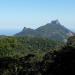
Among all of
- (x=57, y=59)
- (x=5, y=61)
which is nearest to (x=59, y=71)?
(x=57, y=59)

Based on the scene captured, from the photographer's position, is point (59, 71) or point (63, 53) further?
point (63, 53)

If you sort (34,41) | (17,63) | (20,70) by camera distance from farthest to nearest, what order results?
1. (34,41)
2. (17,63)
3. (20,70)

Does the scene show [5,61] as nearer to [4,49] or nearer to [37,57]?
[37,57]

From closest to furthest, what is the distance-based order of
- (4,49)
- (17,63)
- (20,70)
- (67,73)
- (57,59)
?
1. (67,73)
2. (57,59)
3. (20,70)
4. (17,63)
5. (4,49)

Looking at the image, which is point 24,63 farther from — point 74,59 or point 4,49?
point 4,49

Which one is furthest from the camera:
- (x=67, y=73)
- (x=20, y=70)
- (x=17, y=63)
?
(x=17, y=63)

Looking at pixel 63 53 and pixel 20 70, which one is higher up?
pixel 63 53

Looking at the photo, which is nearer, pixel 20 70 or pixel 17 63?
pixel 20 70

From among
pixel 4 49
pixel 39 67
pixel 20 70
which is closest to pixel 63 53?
pixel 39 67

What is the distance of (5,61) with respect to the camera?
45562mm

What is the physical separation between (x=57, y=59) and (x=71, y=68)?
4.20 meters

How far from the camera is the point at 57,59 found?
125 ft

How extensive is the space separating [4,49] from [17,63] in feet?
168

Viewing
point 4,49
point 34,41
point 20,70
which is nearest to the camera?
point 20,70
